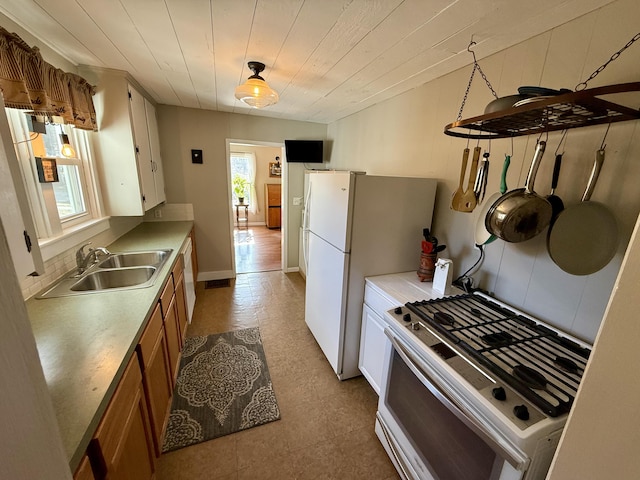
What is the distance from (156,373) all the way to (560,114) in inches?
89.6

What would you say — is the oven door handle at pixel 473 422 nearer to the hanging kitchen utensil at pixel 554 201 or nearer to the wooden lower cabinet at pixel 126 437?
the hanging kitchen utensil at pixel 554 201

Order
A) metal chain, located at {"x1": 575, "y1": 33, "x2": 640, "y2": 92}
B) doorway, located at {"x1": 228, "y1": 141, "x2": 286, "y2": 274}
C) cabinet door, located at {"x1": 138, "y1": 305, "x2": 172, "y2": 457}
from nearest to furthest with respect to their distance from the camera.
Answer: metal chain, located at {"x1": 575, "y1": 33, "x2": 640, "y2": 92}
cabinet door, located at {"x1": 138, "y1": 305, "x2": 172, "y2": 457}
doorway, located at {"x1": 228, "y1": 141, "x2": 286, "y2": 274}

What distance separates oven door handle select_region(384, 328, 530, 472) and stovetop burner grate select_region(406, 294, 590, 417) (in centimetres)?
15

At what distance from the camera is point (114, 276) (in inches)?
72.1

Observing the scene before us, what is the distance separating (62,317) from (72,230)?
0.83 metres

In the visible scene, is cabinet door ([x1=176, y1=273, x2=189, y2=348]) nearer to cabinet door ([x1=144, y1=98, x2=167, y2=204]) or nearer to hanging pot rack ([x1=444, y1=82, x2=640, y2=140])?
cabinet door ([x1=144, y1=98, x2=167, y2=204])

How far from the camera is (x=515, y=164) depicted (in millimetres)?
1402

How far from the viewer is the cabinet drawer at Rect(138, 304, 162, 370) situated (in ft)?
3.95

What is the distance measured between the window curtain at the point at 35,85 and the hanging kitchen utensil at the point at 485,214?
2356 millimetres

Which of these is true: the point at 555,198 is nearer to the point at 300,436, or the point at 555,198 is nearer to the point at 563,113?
the point at 563,113

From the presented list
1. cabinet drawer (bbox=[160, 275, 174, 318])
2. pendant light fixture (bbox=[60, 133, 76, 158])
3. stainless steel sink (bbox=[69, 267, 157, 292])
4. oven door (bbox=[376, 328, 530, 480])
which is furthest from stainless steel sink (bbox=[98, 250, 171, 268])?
oven door (bbox=[376, 328, 530, 480])

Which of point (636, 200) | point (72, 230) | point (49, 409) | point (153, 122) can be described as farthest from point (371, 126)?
point (49, 409)

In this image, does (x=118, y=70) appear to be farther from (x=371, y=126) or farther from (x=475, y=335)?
(x=475, y=335)

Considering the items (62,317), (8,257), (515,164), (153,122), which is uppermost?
(153,122)
